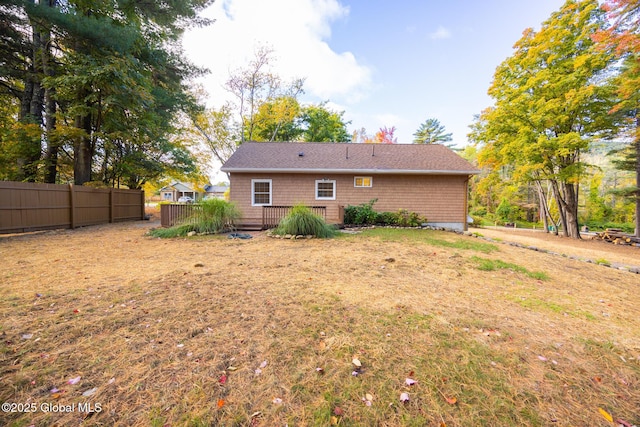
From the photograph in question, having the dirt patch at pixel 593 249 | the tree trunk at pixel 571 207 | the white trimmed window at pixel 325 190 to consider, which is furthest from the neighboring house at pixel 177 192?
the tree trunk at pixel 571 207

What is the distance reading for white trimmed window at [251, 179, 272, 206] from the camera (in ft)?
36.1

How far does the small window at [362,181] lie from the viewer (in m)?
11.1

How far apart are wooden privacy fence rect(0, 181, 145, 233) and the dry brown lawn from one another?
536cm

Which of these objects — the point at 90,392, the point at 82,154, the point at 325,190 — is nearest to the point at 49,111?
the point at 82,154

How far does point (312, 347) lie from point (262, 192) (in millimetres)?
9652

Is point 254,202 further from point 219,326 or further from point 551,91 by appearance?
point 551,91

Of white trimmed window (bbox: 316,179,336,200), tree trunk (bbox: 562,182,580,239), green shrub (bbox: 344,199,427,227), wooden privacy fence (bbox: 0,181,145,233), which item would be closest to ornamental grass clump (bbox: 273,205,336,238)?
green shrub (bbox: 344,199,427,227)

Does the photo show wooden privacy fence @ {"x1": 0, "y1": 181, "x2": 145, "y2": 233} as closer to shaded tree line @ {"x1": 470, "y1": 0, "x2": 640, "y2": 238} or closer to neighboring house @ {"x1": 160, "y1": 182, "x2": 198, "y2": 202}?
shaded tree line @ {"x1": 470, "y1": 0, "x2": 640, "y2": 238}

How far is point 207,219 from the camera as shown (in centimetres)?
809

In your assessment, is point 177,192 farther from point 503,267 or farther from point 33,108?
point 503,267

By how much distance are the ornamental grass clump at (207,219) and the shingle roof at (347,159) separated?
271 cm

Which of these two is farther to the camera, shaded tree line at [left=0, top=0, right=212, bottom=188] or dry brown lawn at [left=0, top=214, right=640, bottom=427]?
shaded tree line at [left=0, top=0, right=212, bottom=188]

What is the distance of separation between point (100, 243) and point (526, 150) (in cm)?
1537

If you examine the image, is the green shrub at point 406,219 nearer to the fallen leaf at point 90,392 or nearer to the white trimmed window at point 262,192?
the white trimmed window at point 262,192
